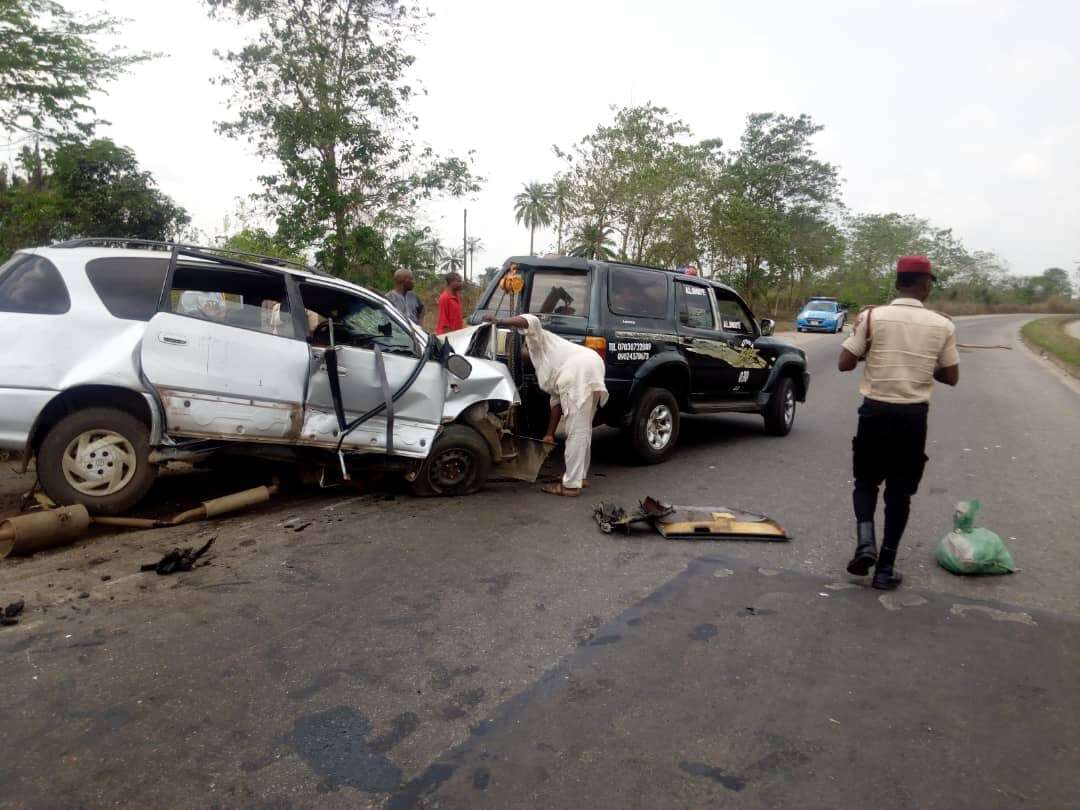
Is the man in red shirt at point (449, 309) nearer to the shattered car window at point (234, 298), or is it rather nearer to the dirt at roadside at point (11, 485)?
the shattered car window at point (234, 298)

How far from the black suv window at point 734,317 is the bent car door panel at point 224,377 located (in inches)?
192

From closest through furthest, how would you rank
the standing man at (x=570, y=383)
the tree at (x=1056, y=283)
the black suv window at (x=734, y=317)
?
1. the standing man at (x=570, y=383)
2. the black suv window at (x=734, y=317)
3. the tree at (x=1056, y=283)

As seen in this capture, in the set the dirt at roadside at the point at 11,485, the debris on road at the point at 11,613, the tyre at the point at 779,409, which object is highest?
the tyre at the point at 779,409

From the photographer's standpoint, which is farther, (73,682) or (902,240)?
(902,240)

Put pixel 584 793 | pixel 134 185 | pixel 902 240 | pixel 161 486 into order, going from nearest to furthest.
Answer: pixel 584 793 < pixel 161 486 < pixel 134 185 < pixel 902 240

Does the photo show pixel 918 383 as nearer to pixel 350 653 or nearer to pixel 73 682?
pixel 350 653

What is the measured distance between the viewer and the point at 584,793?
8.12 feet

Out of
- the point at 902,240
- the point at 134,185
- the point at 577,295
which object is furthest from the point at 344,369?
the point at 902,240

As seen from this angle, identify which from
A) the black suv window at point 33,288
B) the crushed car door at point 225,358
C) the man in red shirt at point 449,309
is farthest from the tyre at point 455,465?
the man in red shirt at point 449,309

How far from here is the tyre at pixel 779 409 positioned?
9.16 metres

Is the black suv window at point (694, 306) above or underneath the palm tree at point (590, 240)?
underneath

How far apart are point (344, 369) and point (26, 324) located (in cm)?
197

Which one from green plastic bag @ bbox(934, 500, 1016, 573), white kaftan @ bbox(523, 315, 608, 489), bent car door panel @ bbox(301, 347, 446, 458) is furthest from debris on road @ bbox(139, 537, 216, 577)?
green plastic bag @ bbox(934, 500, 1016, 573)

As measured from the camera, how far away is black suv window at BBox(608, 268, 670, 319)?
714 centimetres
